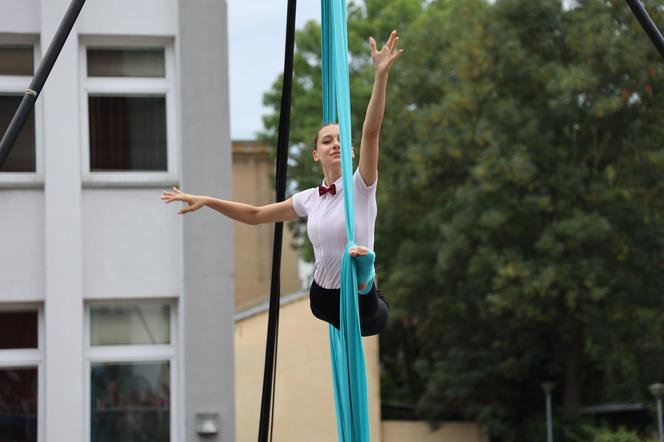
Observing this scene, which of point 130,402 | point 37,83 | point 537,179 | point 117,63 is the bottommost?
point 130,402

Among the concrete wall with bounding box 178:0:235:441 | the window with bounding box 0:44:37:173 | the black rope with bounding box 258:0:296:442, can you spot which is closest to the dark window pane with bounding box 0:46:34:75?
the window with bounding box 0:44:37:173

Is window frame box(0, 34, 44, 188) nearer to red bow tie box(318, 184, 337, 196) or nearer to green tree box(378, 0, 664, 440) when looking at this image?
red bow tie box(318, 184, 337, 196)

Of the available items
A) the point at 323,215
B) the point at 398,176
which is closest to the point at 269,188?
the point at 398,176

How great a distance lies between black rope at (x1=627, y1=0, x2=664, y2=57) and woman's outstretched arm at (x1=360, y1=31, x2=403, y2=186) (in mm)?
2054

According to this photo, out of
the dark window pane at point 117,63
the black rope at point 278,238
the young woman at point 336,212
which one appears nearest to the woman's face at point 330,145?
the young woman at point 336,212

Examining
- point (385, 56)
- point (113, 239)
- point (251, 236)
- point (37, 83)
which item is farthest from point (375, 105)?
point (251, 236)

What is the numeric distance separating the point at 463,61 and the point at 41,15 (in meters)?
12.9

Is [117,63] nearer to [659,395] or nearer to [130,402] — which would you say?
[130,402]

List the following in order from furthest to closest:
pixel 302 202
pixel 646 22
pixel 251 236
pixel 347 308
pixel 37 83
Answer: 1. pixel 251 236
2. pixel 646 22
3. pixel 37 83
4. pixel 302 202
5. pixel 347 308

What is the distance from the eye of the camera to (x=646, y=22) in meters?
6.94

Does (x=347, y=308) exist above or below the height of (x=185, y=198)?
below

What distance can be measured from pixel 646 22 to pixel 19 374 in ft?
22.8

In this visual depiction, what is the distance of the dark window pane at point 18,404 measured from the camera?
38.9 feet

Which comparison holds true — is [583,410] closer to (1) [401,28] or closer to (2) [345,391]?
(1) [401,28]
